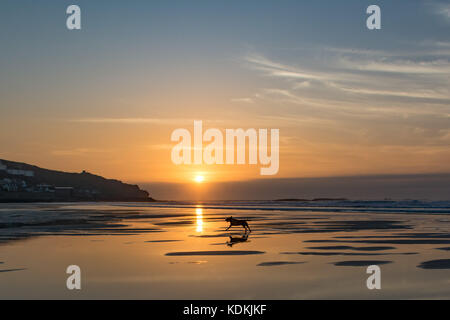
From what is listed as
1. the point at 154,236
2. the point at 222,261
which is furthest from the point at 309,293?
the point at 154,236

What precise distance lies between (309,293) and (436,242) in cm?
1157

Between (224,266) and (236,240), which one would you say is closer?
(224,266)

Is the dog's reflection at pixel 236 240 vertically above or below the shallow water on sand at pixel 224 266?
above

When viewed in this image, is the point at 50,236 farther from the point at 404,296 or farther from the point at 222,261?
the point at 404,296

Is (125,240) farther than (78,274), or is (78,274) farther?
(125,240)

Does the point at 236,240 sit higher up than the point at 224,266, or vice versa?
the point at 236,240

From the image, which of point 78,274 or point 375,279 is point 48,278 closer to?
point 78,274

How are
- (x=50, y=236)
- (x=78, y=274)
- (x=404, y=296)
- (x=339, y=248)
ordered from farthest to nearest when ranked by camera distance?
1. (x=50, y=236)
2. (x=339, y=248)
3. (x=78, y=274)
4. (x=404, y=296)

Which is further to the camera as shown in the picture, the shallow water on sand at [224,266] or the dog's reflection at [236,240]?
the dog's reflection at [236,240]

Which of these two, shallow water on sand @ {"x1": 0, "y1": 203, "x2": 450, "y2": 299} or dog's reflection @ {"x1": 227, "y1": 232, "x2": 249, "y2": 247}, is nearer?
shallow water on sand @ {"x1": 0, "y1": 203, "x2": 450, "y2": 299}

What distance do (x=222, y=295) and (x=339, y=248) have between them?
8949 millimetres

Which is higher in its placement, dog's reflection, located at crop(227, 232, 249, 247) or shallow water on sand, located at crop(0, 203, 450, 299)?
dog's reflection, located at crop(227, 232, 249, 247)
